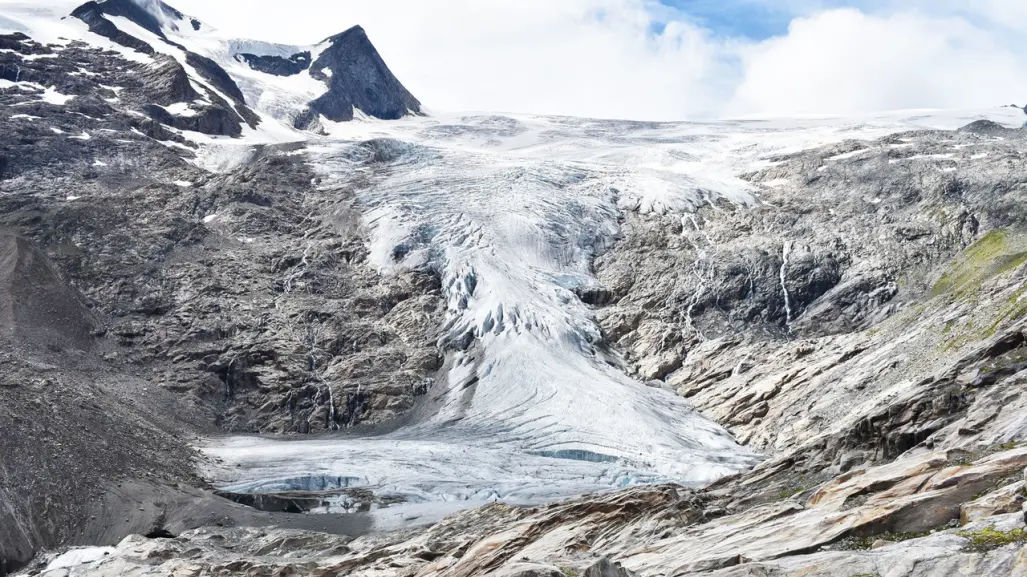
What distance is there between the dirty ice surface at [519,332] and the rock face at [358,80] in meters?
48.6

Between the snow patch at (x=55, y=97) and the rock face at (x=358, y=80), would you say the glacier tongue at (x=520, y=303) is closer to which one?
the snow patch at (x=55, y=97)

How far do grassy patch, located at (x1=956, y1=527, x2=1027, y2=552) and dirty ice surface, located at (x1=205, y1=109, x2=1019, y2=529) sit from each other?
99.1ft

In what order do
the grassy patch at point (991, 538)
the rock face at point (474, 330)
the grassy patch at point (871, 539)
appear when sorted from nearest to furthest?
the grassy patch at point (991, 538) < the grassy patch at point (871, 539) < the rock face at point (474, 330)

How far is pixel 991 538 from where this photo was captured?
46.2 feet

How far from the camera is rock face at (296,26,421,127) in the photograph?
160625 millimetres

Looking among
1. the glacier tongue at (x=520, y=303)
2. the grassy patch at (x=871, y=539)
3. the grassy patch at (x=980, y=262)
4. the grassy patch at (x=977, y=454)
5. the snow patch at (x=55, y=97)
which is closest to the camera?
the grassy patch at (x=871, y=539)

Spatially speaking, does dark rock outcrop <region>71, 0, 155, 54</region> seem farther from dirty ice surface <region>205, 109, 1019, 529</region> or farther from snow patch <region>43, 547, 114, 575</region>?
snow patch <region>43, 547, 114, 575</region>

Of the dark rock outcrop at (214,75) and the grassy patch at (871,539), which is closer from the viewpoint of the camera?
the grassy patch at (871,539)

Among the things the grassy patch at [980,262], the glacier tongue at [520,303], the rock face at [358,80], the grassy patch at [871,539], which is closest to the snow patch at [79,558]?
the glacier tongue at [520,303]

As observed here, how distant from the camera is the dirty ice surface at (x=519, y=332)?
49406mm

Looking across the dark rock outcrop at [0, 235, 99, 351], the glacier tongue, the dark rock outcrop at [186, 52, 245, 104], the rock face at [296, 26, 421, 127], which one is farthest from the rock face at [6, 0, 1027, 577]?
the rock face at [296, 26, 421, 127]

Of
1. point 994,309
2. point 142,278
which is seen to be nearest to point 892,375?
point 994,309

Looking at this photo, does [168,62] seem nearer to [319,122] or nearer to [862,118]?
[319,122]

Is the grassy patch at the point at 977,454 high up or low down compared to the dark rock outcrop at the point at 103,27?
down
